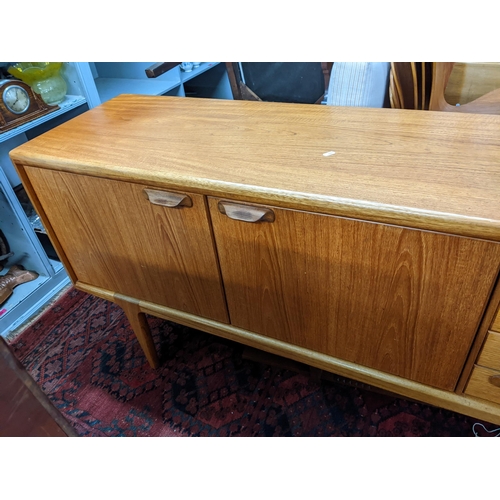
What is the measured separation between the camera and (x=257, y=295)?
84cm

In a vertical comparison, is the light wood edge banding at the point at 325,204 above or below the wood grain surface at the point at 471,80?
above

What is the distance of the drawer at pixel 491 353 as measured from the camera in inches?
25.5

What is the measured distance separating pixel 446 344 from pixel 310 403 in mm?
601

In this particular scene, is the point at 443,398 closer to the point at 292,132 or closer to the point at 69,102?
the point at 292,132

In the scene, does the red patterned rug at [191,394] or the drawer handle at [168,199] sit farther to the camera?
the red patterned rug at [191,394]

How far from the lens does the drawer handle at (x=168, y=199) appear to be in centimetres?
75

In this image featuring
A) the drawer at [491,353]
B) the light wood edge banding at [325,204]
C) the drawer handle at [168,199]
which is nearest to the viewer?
the light wood edge banding at [325,204]

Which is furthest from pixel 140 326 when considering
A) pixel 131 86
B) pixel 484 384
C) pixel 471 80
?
pixel 471 80

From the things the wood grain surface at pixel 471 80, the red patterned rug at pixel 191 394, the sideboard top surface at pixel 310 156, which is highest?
the sideboard top surface at pixel 310 156

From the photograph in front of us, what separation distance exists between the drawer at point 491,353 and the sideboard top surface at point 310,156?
0.20 m

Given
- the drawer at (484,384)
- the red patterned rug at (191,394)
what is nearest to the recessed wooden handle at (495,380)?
the drawer at (484,384)

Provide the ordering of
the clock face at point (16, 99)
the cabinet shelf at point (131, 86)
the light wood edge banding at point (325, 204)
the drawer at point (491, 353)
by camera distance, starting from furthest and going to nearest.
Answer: the cabinet shelf at point (131, 86) → the clock face at point (16, 99) → the drawer at point (491, 353) → the light wood edge banding at point (325, 204)

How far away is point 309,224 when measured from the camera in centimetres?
66

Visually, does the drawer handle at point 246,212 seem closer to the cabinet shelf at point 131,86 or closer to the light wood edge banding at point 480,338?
the light wood edge banding at point 480,338
